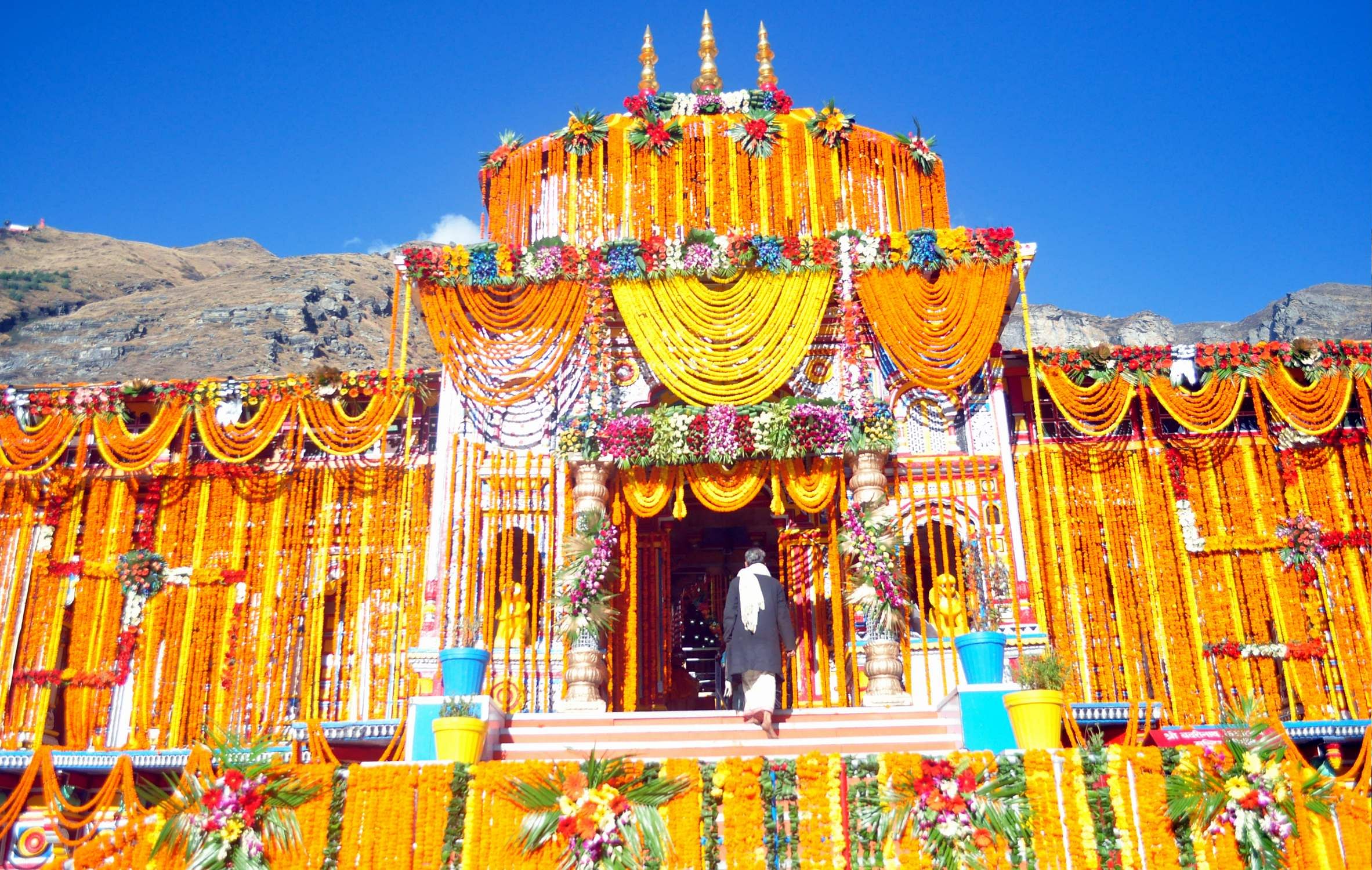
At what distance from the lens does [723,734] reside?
10.2m

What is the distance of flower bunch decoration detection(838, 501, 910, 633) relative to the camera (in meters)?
12.4

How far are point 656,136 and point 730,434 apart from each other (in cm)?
474

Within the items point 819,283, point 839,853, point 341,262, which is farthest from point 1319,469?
point 341,262

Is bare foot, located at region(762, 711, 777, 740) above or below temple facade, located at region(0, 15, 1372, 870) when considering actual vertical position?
below

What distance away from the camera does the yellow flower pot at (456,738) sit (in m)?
9.45

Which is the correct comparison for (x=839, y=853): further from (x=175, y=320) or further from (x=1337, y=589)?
(x=175, y=320)

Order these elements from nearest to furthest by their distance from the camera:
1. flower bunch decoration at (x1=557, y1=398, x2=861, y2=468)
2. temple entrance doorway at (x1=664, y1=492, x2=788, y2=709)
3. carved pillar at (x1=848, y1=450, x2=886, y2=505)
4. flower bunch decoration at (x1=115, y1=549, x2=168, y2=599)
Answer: carved pillar at (x1=848, y1=450, x2=886, y2=505)
flower bunch decoration at (x1=557, y1=398, x2=861, y2=468)
flower bunch decoration at (x1=115, y1=549, x2=168, y2=599)
temple entrance doorway at (x1=664, y1=492, x2=788, y2=709)

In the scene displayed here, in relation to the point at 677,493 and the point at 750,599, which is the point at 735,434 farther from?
the point at 750,599

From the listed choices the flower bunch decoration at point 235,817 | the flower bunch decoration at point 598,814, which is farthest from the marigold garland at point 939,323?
the flower bunch decoration at point 235,817

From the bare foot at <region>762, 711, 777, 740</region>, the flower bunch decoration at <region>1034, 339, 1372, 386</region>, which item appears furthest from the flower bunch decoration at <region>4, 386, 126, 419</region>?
the flower bunch decoration at <region>1034, 339, 1372, 386</region>

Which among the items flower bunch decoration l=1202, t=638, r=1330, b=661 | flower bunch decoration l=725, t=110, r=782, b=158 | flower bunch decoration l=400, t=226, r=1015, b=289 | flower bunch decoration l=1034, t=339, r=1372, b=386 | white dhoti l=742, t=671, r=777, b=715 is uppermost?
flower bunch decoration l=725, t=110, r=782, b=158

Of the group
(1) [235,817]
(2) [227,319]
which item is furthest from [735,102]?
(2) [227,319]

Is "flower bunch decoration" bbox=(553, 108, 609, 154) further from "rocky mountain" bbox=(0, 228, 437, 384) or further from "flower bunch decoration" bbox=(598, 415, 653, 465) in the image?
"rocky mountain" bbox=(0, 228, 437, 384)

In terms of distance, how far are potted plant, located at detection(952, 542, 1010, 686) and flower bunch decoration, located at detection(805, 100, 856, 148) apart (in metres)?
5.89
